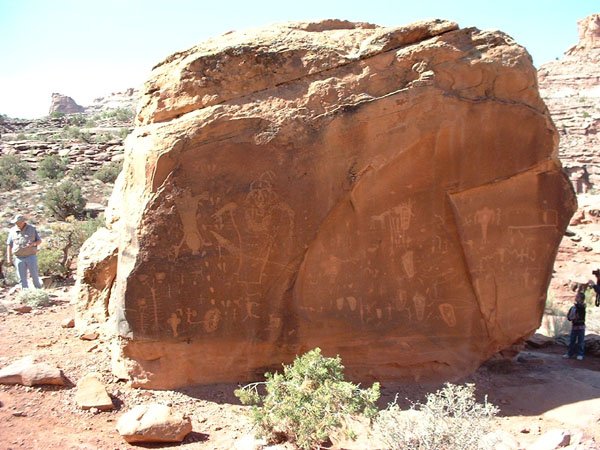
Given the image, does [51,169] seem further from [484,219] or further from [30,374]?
[484,219]

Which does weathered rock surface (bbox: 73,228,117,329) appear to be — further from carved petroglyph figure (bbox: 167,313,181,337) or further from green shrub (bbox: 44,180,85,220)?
green shrub (bbox: 44,180,85,220)

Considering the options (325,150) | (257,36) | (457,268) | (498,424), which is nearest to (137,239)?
(325,150)

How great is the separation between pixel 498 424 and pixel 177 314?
3206 mm

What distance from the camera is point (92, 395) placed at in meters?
4.77

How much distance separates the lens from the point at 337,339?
5.51 meters

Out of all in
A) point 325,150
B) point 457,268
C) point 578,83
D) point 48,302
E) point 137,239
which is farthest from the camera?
point 578,83

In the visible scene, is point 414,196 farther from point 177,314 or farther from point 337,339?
point 177,314

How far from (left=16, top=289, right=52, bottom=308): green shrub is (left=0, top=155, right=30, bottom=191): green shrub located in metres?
15.2

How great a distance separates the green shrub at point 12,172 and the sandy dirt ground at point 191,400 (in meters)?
16.4

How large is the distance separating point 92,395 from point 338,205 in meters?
2.90

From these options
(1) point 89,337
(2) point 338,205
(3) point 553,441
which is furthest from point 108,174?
(3) point 553,441

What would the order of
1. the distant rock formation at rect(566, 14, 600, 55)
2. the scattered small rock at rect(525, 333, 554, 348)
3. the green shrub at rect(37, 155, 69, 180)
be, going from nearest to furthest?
the scattered small rock at rect(525, 333, 554, 348) → the green shrub at rect(37, 155, 69, 180) → the distant rock formation at rect(566, 14, 600, 55)

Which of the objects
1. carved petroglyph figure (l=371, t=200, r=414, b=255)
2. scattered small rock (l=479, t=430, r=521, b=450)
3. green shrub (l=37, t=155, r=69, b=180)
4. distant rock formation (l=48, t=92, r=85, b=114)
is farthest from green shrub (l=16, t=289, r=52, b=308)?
distant rock formation (l=48, t=92, r=85, b=114)

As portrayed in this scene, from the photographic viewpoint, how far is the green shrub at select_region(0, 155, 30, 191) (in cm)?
2122
